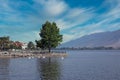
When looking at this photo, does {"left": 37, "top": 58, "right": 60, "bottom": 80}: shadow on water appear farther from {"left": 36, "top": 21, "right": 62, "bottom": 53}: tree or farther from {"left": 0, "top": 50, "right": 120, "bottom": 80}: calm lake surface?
{"left": 36, "top": 21, "right": 62, "bottom": 53}: tree

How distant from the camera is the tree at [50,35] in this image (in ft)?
525

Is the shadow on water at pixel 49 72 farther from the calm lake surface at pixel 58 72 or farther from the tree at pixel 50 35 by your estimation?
the tree at pixel 50 35

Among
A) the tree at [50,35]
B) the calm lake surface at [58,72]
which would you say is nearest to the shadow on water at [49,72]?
the calm lake surface at [58,72]

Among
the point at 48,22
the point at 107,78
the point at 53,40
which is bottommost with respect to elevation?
the point at 107,78

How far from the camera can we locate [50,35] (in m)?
160

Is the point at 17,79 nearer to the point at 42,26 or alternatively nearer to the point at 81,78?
the point at 81,78

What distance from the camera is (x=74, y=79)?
52.7m

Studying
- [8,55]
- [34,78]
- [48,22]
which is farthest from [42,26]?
[34,78]

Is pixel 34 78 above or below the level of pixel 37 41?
below

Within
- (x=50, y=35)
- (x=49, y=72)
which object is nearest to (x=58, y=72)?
(x=49, y=72)

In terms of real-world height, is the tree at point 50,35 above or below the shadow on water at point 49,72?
above

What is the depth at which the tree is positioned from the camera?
525 ft

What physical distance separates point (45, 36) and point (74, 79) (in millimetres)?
108228

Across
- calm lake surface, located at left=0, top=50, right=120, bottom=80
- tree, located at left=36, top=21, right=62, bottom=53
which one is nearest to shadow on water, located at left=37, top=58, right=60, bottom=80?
calm lake surface, located at left=0, top=50, right=120, bottom=80
